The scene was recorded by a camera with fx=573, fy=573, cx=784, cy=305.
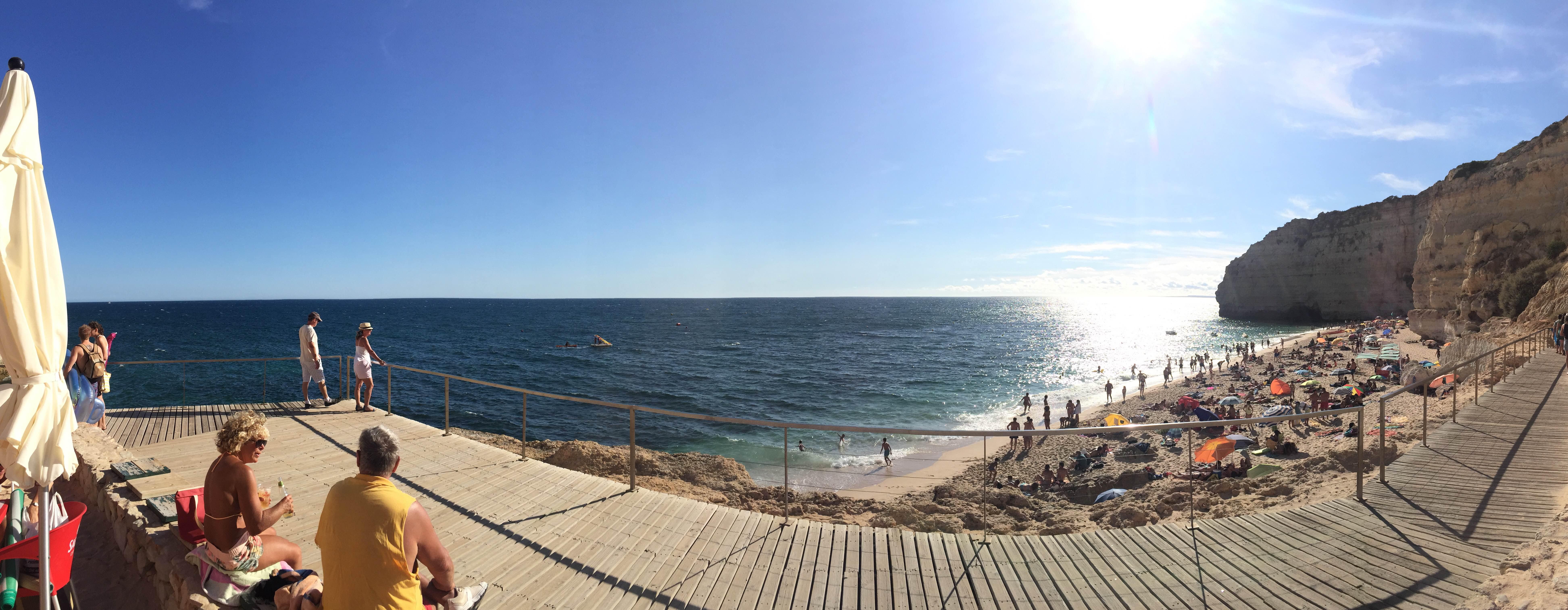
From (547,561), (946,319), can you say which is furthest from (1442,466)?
(946,319)

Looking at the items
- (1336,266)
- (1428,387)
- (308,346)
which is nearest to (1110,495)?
(1428,387)

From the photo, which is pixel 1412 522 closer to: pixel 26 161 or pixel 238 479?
pixel 238 479

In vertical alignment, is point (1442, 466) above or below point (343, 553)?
below

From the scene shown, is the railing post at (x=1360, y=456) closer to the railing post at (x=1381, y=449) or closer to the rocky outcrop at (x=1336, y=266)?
the railing post at (x=1381, y=449)

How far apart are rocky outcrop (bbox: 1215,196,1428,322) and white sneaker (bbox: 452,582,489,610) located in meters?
76.1

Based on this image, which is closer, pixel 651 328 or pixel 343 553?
pixel 343 553

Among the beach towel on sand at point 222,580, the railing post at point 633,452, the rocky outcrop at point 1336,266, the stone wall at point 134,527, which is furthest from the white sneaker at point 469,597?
the rocky outcrop at point 1336,266

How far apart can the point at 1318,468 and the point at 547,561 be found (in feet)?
28.8

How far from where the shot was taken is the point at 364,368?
905 cm

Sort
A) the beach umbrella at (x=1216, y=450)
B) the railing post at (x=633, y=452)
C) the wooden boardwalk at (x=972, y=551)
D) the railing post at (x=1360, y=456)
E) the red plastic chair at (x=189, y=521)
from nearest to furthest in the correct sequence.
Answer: the red plastic chair at (x=189, y=521), the wooden boardwalk at (x=972, y=551), the railing post at (x=1360, y=456), the railing post at (x=633, y=452), the beach umbrella at (x=1216, y=450)

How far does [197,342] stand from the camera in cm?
6394

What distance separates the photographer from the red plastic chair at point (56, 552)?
3.31m

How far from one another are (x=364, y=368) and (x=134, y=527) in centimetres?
475

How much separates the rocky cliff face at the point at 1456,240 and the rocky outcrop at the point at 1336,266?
130 millimetres
